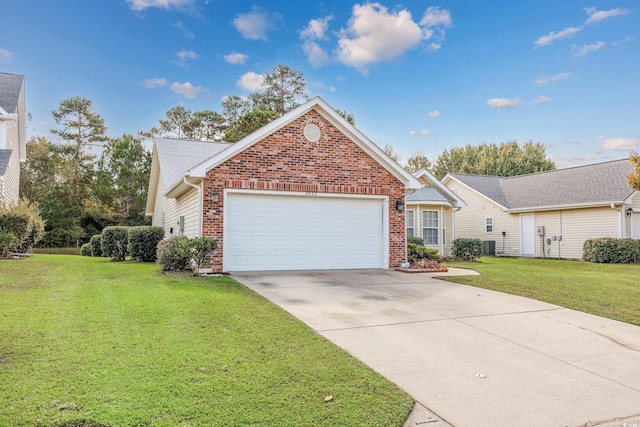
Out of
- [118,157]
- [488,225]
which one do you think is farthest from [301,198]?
[118,157]

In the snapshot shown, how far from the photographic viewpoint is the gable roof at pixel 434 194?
1897 cm

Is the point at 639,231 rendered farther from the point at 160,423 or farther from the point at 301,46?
the point at 160,423

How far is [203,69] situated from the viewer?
2084 centimetres

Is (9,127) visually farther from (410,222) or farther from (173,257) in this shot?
(410,222)

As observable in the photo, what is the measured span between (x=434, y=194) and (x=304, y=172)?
9.85 meters

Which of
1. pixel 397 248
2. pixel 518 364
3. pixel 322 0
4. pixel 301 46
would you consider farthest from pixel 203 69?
pixel 518 364

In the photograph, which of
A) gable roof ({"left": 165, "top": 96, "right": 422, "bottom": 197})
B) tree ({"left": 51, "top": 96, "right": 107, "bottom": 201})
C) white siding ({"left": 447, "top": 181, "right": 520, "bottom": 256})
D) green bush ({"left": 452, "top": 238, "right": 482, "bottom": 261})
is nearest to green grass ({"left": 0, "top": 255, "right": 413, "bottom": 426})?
gable roof ({"left": 165, "top": 96, "right": 422, "bottom": 197})

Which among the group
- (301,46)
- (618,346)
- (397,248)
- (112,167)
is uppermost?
(301,46)

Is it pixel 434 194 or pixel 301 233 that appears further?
pixel 434 194

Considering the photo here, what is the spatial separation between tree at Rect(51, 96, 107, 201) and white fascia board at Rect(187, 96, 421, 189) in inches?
1236

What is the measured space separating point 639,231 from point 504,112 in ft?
29.9

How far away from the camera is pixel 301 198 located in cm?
1195

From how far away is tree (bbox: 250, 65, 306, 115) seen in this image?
128 feet

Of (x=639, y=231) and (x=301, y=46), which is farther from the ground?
(x=301, y=46)
